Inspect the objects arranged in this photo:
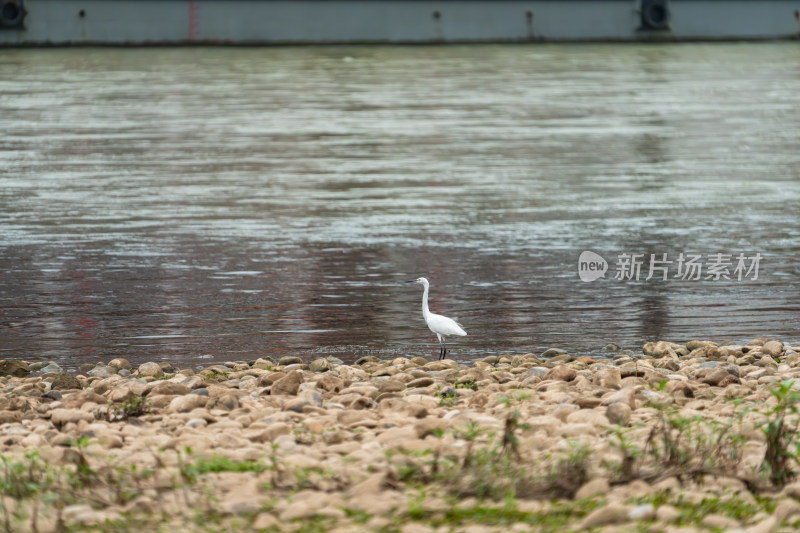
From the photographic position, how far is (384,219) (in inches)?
582

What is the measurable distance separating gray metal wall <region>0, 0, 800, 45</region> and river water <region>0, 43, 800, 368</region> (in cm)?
2174

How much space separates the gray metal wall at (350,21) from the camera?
174 ft

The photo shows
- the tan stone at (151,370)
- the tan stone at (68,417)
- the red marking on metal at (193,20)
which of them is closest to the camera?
the tan stone at (68,417)

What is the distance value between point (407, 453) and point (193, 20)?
49861 millimetres

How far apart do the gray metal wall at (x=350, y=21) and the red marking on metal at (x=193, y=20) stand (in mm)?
43

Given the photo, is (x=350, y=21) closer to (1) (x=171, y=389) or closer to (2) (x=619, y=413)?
A: (1) (x=171, y=389)

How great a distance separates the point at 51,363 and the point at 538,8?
47.4m

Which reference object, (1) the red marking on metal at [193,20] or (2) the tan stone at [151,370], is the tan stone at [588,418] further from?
→ (1) the red marking on metal at [193,20]

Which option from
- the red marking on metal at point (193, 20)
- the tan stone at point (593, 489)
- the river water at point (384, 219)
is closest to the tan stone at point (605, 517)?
the tan stone at point (593, 489)

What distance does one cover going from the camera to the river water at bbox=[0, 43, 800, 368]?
10023 millimetres

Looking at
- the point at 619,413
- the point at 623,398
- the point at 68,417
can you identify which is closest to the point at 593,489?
the point at 619,413

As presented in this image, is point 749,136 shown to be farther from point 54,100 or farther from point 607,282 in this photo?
point 54,100

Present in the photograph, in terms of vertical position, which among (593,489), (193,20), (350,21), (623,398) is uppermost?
(350,21)

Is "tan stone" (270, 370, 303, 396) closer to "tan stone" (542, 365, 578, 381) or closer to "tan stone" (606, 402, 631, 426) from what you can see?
"tan stone" (542, 365, 578, 381)
